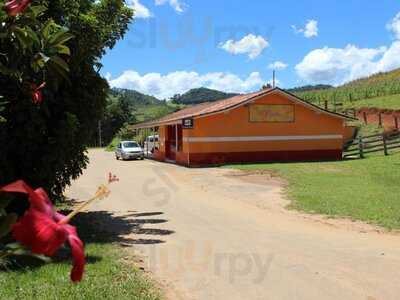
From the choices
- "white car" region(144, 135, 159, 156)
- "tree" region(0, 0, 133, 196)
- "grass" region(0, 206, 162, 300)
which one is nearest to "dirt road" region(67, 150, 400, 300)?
"grass" region(0, 206, 162, 300)

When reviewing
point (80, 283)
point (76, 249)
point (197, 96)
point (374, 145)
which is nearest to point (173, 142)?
point (374, 145)

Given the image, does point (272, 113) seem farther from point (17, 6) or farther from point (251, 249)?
point (17, 6)

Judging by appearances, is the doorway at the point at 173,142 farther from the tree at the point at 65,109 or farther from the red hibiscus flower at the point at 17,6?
the red hibiscus flower at the point at 17,6

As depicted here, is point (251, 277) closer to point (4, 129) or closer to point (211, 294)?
point (211, 294)

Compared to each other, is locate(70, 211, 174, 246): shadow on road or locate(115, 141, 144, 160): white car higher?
locate(115, 141, 144, 160): white car

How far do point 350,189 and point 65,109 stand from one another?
10.1 metres

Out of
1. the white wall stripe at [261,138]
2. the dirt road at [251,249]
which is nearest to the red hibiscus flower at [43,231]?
the dirt road at [251,249]

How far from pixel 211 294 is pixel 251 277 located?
33.9 inches

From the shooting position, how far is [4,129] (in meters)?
9.42

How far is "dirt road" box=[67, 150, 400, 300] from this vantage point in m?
7.11

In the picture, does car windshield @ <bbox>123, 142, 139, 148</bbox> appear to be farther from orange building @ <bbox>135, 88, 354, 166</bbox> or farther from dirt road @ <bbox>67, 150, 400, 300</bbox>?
dirt road @ <bbox>67, 150, 400, 300</bbox>

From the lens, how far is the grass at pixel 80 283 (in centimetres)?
641

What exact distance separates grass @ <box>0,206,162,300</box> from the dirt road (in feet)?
1.27

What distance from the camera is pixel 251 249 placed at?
9.43 metres
